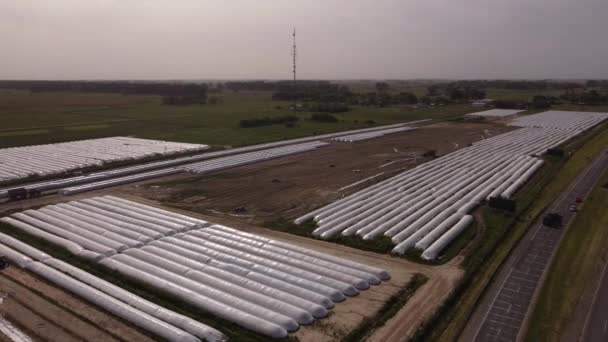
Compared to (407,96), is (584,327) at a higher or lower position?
lower

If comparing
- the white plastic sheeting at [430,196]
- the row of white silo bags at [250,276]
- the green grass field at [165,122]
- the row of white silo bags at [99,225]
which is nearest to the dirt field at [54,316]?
the row of white silo bags at [250,276]

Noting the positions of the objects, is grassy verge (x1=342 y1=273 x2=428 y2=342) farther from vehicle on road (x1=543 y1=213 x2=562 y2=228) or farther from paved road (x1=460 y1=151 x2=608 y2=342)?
vehicle on road (x1=543 y1=213 x2=562 y2=228)

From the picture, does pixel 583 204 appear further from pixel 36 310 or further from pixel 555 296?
pixel 36 310

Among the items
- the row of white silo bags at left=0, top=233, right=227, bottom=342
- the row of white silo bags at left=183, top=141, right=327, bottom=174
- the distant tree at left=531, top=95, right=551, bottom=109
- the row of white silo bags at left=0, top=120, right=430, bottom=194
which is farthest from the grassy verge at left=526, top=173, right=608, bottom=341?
the distant tree at left=531, top=95, right=551, bottom=109

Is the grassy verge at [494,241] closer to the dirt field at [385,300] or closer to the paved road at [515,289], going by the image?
the paved road at [515,289]

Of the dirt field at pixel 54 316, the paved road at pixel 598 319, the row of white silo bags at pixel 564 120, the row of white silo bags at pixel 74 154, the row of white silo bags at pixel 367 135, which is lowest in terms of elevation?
the dirt field at pixel 54 316

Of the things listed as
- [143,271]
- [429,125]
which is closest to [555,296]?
[143,271]

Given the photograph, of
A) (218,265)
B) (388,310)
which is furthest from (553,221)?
(218,265)
